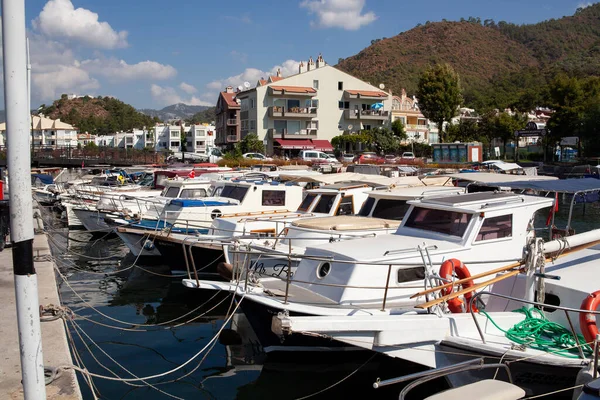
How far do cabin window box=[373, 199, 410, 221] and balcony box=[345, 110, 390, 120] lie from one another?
2335 inches

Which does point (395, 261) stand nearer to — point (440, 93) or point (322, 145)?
point (440, 93)

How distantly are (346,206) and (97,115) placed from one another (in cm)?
18585

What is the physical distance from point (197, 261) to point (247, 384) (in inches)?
257

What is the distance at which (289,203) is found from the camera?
20.8 meters

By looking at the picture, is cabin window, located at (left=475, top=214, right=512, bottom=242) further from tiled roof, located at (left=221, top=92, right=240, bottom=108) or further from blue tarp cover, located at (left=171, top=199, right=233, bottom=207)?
tiled roof, located at (left=221, top=92, right=240, bottom=108)

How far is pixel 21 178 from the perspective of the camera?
4914 mm

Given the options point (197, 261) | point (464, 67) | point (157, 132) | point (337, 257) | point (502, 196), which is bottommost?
point (197, 261)

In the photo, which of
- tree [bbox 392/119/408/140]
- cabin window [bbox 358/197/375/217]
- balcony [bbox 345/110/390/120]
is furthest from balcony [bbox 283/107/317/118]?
cabin window [bbox 358/197/375/217]

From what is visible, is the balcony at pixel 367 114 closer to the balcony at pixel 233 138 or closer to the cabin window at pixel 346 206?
the balcony at pixel 233 138

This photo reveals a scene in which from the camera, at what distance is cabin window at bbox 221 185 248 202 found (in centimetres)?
2088

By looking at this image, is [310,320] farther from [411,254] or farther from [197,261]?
[197,261]

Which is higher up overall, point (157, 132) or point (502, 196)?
point (157, 132)

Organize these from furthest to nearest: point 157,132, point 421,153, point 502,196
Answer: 1. point 157,132
2. point 421,153
3. point 502,196

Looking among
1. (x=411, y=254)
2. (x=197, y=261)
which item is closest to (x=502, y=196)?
(x=411, y=254)
